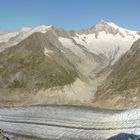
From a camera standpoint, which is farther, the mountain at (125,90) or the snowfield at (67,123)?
the mountain at (125,90)

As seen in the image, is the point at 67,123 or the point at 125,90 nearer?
the point at 67,123

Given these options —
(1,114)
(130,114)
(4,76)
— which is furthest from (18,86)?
(130,114)

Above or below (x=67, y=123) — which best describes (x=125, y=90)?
above

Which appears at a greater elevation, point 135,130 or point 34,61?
point 34,61

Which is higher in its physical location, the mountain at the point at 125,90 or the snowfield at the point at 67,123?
the mountain at the point at 125,90

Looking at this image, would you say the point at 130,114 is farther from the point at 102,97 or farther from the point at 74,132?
the point at 102,97

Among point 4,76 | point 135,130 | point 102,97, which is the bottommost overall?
point 135,130

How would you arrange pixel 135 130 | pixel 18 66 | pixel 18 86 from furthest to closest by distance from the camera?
pixel 18 66, pixel 18 86, pixel 135 130

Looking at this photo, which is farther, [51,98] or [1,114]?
[51,98]
